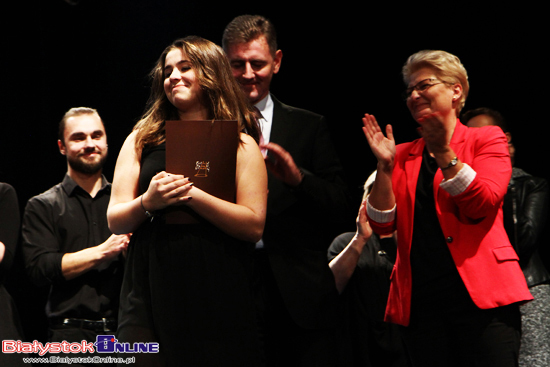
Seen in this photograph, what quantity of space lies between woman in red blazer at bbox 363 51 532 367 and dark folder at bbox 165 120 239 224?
709 mm

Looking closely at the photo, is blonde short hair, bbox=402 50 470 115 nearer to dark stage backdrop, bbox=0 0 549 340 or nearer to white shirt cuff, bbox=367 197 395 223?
white shirt cuff, bbox=367 197 395 223

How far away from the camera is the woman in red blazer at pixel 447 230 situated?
2.09 metres

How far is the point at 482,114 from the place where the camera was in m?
3.50

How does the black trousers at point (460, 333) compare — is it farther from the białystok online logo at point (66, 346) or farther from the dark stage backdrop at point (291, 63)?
the dark stage backdrop at point (291, 63)

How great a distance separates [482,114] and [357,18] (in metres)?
1.45

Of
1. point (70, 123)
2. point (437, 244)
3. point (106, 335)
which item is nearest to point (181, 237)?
point (437, 244)

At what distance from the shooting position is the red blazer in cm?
209

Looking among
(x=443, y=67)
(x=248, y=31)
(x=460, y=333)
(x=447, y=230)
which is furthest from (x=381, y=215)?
(x=248, y=31)

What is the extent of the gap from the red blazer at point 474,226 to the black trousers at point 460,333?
2.2 inches

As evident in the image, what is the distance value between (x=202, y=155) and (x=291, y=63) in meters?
2.73

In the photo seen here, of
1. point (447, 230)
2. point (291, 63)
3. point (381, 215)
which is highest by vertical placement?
point (291, 63)

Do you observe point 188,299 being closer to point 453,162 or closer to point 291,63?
point 453,162

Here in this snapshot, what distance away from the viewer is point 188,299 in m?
1.90

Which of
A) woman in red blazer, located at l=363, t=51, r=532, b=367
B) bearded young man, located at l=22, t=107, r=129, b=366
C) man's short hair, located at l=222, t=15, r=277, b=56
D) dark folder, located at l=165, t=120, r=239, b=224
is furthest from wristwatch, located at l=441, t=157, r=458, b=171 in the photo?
bearded young man, located at l=22, t=107, r=129, b=366
